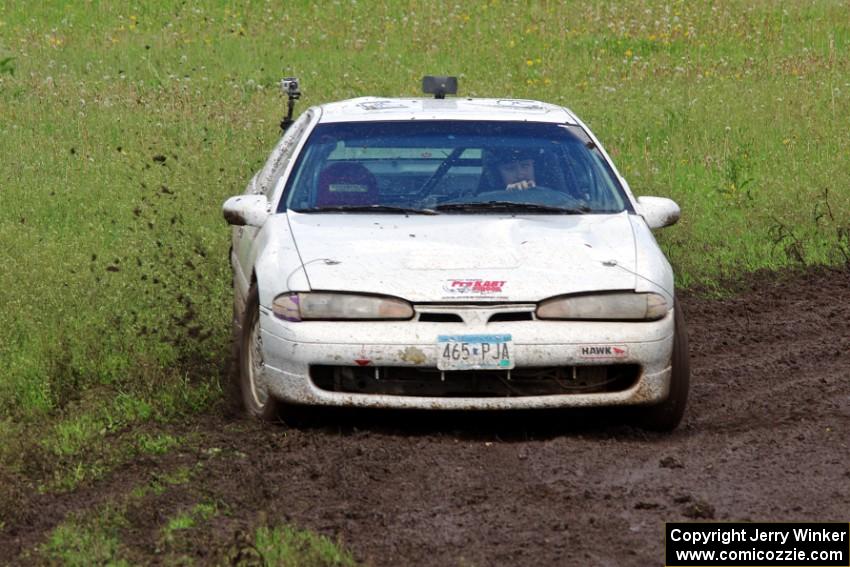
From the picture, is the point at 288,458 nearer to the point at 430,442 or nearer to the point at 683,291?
the point at 430,442

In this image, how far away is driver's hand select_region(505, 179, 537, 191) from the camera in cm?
754

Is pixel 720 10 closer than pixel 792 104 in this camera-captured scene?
No

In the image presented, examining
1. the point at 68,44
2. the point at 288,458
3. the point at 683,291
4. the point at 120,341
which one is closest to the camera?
the point at 288,458

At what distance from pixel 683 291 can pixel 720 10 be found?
48.5 feet

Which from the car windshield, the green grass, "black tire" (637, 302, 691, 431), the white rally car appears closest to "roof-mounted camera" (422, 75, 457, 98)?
the car windshield

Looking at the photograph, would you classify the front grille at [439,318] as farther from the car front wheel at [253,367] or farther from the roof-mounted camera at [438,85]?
the roof-mounted camera at [438,85]

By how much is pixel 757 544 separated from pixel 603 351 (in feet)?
5.09

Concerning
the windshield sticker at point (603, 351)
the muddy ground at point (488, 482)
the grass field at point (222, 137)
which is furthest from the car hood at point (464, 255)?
the grass field at point (222, 137)

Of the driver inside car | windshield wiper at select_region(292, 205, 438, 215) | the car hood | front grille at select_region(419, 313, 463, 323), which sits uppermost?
the driver inside car

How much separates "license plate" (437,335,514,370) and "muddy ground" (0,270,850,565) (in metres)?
0.32

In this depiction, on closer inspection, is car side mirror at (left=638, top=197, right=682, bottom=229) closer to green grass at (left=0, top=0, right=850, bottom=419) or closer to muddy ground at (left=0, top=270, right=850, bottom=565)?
muddy ground at (left=0, top=270, right=850, bottom=565)

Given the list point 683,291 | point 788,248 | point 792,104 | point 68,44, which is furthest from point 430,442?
point 68,44

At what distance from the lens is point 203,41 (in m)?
22.1

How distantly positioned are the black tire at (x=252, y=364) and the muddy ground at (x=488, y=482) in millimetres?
87
